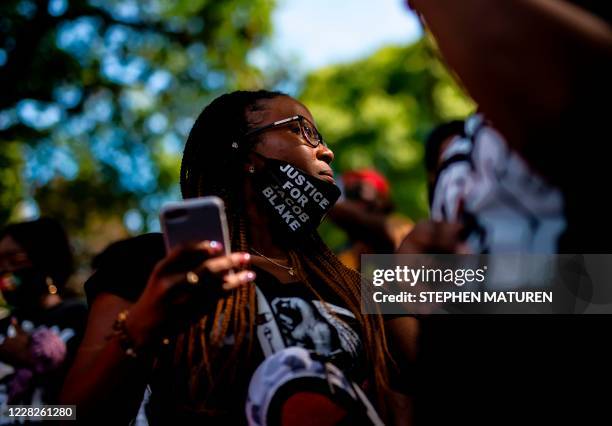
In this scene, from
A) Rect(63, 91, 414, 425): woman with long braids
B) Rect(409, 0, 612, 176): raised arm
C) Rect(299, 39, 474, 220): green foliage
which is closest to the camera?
Rect(409, 0, 612, 176): raised arm

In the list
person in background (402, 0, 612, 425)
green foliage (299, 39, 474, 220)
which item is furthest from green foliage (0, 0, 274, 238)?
green foliage (299, 39, 474, 220)

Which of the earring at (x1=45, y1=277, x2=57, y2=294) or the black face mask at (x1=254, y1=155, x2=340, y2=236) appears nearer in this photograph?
the black face mask at (x1=254, y1=155, x2=340, y2=236)

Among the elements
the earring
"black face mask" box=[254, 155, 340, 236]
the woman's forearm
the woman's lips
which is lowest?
the woman's forearm

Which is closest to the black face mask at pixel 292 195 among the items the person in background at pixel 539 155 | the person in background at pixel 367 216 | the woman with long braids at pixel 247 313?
the woman with long braids at pixel 247 313

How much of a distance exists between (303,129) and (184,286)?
1173 mm

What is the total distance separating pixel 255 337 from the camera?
1.84 m

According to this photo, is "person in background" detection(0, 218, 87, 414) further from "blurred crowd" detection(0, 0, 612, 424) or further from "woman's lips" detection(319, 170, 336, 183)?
"blurred crowd" detection(0, 0, 612, 424)

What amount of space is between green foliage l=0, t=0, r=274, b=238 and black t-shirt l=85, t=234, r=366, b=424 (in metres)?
9.39

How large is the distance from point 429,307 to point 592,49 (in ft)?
2.81

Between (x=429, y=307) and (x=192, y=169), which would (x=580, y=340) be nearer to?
(x=429, y=307)

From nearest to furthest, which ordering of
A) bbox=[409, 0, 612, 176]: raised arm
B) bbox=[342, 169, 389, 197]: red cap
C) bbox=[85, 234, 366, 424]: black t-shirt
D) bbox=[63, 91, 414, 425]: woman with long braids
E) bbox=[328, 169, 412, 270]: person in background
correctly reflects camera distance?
bbox=[409, 0, 612, 176]: raised arm < bbox=[63, 91, 414, 425]: woman with long braids < bbox=[85, 234, 366, 424]: black t-shirt < bbox=[328, 169, 412, 270]: person in background < bbox=[342, 169, 389, 197]: red cap

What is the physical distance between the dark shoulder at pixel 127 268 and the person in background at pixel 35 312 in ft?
4.87

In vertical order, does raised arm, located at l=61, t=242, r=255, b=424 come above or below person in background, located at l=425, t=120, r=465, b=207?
below

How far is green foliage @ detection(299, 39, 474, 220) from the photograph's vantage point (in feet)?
88.7
